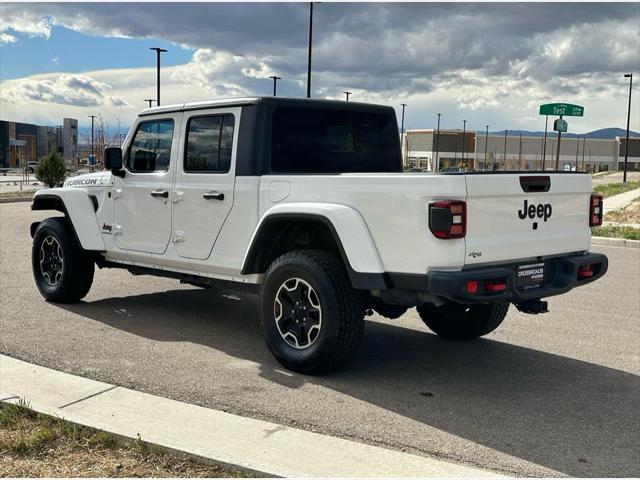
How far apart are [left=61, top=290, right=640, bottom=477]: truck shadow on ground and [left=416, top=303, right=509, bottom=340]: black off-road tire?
0.11 meters

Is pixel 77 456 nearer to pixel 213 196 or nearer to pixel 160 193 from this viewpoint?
pixel 213 196

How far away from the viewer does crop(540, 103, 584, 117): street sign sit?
91.4ft


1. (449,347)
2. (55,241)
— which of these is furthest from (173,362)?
(55,241)

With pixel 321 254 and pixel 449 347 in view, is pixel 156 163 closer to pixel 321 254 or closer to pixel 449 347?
pixel 321 254

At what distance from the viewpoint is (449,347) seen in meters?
6.17

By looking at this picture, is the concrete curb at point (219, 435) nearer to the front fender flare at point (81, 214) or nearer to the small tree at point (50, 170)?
the front fender flare at point (81, 214)

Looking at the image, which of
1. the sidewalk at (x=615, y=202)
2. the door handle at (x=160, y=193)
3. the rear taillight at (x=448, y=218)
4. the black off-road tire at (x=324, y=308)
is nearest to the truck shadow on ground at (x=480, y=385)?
the black off-road tire at (x=324, y=308)

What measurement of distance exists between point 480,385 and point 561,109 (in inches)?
987

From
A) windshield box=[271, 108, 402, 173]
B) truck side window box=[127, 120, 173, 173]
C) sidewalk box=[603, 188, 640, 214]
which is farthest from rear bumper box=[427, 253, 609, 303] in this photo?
sidewalk box=[603, 188, 640, 214]

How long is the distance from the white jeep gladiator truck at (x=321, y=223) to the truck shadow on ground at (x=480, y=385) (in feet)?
1.00

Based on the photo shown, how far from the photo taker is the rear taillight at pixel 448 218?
4.36 m

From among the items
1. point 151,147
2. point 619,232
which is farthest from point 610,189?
point 151,147

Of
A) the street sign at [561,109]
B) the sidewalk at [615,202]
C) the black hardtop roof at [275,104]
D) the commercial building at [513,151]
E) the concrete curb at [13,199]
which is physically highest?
the commercial building at [513,151]

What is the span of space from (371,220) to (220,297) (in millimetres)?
3937
